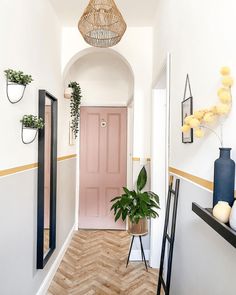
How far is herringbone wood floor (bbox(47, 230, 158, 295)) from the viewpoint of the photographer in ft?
7.43

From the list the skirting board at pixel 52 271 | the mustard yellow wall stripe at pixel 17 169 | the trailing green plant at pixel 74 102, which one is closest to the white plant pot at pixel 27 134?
the mustard yellow wall stripe at pixel 17 169

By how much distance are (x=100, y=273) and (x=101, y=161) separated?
72.0 inches

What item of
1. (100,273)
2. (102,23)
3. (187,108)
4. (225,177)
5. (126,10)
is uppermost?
(126,10)

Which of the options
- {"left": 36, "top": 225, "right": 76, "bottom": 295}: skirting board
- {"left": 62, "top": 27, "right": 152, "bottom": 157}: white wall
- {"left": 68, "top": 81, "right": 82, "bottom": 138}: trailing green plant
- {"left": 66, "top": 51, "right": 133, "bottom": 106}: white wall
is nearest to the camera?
{"left": 36, "top": 225, "right": 76, "bottom": 295}: skirting board

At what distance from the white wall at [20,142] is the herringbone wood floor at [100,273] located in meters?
0.27

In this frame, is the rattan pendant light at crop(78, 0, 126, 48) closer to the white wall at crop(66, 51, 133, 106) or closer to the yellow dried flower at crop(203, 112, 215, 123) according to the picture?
the yellow dried flower at crop(203, 112, 215, 123)

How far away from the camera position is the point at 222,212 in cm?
76

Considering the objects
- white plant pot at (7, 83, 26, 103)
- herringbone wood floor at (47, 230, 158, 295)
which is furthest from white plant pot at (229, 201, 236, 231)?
herringbone wood floor at (47, 230, 158, 295)

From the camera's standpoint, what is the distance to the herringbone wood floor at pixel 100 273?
7.43 feet

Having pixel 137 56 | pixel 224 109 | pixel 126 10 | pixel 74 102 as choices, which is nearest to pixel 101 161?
pixel 74 102

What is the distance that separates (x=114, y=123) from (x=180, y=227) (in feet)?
8.64

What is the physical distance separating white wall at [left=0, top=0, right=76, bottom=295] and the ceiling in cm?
13

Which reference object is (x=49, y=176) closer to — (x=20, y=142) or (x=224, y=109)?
(x=20, y=142)

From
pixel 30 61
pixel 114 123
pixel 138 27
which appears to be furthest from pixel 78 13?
pixel 114 123
